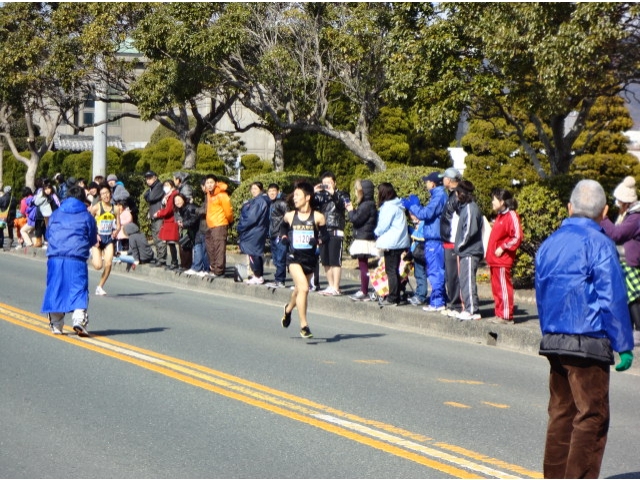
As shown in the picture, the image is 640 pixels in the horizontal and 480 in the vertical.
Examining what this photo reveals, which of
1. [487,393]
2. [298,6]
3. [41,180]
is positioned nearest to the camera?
[487,393]

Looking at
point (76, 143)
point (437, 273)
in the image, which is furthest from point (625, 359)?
point (76, 143)

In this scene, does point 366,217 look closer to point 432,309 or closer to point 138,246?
point 432,309

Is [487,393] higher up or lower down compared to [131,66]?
lower down

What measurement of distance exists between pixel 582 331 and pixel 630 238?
6.58 meters

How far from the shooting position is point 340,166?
36969 mm

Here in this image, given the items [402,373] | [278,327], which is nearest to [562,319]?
[402,373]

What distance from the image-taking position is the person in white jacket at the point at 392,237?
15906 millimetres

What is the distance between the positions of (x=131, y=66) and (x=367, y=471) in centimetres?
2633

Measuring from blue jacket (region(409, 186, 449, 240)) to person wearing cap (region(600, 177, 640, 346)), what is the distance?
3.13 m

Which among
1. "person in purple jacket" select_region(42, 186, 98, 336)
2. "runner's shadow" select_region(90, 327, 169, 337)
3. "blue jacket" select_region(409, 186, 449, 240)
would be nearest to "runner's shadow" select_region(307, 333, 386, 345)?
"blue jacket" select_region(409, 186, 449, 240)

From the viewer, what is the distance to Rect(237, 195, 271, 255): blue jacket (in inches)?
762

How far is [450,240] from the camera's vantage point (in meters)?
14.9

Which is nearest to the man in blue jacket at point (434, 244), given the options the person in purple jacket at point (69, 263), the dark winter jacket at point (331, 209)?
the dark winter jacket at point (331, 209)

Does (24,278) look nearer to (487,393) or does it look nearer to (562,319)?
(487,393)
